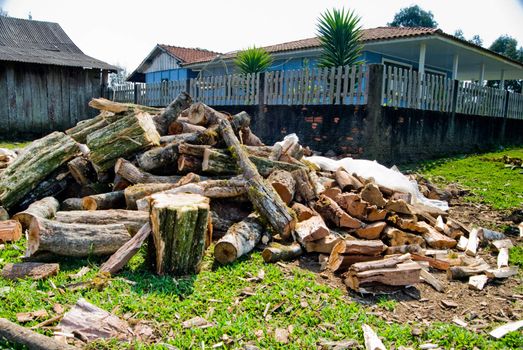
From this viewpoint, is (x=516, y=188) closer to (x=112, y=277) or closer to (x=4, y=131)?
(x=112, y=277)

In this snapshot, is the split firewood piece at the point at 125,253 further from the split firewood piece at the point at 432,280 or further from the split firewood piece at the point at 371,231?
the split firewood piece at the point at 432,280

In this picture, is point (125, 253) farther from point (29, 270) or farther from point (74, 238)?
point (29, 270)

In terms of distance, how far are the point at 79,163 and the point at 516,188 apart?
793 centimetres

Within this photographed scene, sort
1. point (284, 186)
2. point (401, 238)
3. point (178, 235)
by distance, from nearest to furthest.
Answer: point (178, 235) → point (401, 238) → point (284, 186)

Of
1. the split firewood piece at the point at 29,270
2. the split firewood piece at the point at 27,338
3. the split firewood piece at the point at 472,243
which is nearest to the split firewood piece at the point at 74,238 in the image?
the split firewood piece at the point at 29,270

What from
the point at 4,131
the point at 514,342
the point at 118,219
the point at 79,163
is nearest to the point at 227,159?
the point at 118,219

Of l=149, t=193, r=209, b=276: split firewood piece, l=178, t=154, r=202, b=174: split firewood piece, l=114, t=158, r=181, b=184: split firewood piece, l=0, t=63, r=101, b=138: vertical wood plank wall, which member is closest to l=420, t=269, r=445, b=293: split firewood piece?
l=149, t=193, r=209, b=276: split firewood piece

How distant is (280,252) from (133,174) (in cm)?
231

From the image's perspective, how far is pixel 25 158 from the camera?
568 cm

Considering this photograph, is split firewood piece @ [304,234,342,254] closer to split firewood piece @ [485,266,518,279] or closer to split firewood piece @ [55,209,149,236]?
split firewood piece @ [485,266,518,279]

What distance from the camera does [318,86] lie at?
10.3m

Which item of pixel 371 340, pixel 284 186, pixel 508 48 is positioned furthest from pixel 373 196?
pixel 508 48

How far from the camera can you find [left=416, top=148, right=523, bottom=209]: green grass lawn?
23.9ft

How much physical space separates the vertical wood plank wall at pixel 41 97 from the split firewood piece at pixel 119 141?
1159 cm
